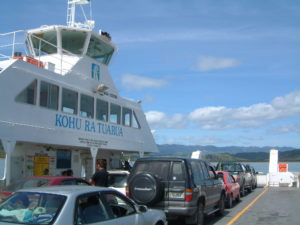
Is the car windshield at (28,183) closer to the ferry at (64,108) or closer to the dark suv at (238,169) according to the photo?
the ferry at (64,108)

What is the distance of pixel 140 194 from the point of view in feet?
26.8

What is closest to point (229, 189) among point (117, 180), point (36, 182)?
point (117, 180)

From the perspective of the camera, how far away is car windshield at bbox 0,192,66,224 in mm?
4562

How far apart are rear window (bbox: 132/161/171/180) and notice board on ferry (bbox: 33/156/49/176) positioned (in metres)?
4.43

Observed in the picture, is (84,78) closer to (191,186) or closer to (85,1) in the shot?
(85,1)

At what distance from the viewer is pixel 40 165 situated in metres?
12.1

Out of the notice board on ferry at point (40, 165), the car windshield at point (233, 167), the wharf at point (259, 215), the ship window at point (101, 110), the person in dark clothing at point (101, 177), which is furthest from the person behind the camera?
the car windshield at point (233, 167)

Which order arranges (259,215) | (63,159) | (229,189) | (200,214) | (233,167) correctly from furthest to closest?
(233,167)
(63,159)
(229,189)
(259,215)
(200,214)

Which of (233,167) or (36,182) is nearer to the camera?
(36,182)

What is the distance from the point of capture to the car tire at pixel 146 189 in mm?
8008

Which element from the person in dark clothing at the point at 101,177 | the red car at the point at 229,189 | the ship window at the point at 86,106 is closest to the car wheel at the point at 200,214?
the person in dark clothing at the point at 101,177

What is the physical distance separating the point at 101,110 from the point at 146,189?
7242 millimetres

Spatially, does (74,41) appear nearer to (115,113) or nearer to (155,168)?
(115,113)

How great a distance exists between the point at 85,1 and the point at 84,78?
15.3ft
